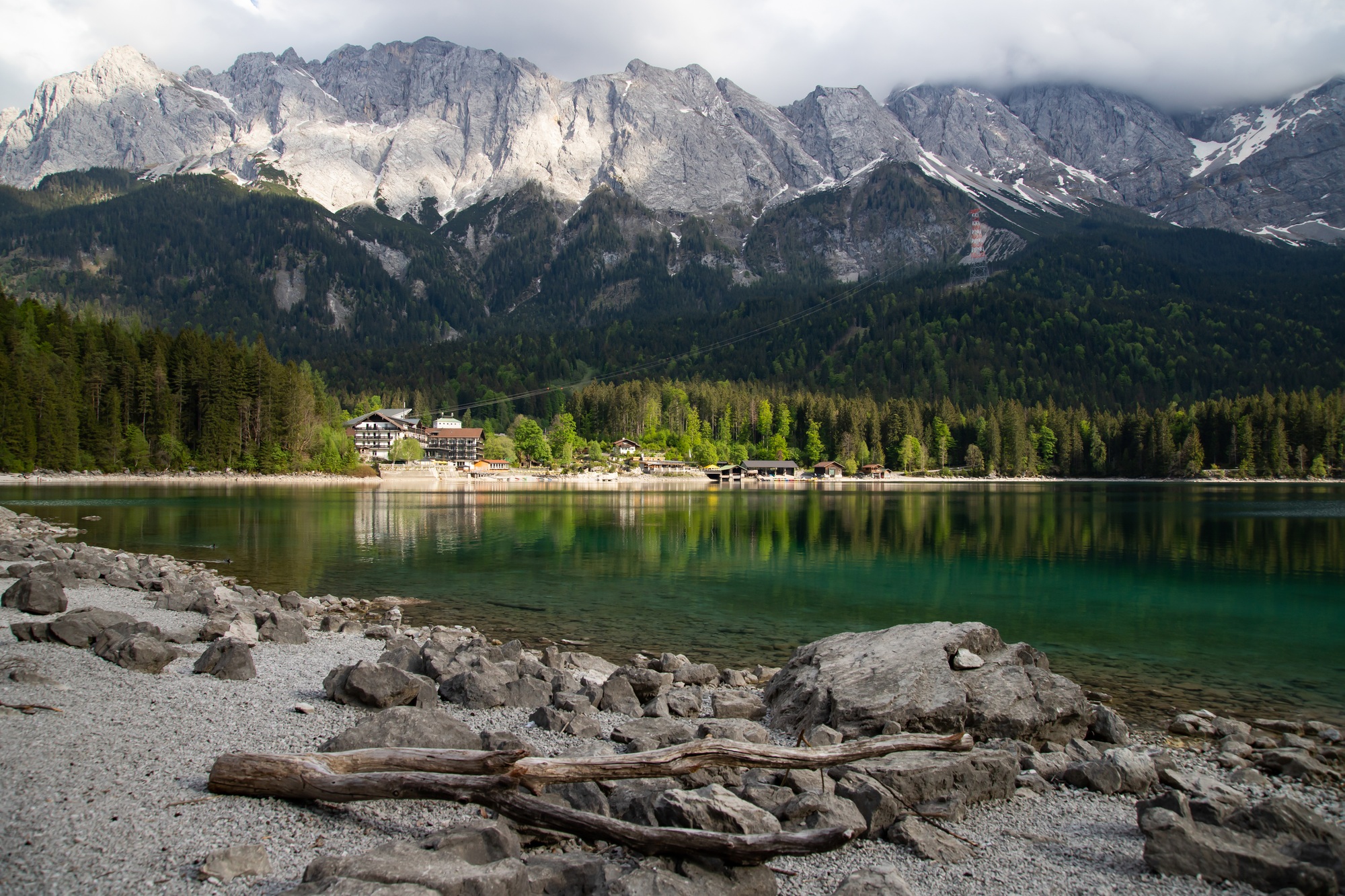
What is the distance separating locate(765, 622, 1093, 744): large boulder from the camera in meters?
11.7

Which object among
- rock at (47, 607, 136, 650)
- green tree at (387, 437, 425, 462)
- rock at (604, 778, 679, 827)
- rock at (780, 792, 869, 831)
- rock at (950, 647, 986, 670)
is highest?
green tree at (387, 437, 425, 462)

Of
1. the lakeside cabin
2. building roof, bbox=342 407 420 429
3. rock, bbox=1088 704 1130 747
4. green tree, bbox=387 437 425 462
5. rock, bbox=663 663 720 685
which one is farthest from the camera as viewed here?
the lakeside cabin

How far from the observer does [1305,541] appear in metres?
45.4

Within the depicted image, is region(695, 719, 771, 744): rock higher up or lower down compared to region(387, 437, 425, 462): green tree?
lower down

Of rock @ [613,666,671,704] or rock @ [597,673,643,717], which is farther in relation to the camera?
rock @ [613,666,671,704]

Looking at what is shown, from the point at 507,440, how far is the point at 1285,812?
16836 cm

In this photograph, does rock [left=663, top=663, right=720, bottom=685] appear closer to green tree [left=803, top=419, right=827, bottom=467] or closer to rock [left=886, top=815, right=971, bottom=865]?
rock [left=886, top=815, right=971, bottom=865]

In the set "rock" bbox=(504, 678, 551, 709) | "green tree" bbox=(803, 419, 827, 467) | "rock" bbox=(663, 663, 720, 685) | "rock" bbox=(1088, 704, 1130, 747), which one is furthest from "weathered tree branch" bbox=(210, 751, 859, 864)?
"green tree" bbox=(803, 419, 827, 467)

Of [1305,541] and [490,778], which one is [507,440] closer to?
[1305,541]

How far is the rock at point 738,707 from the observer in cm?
1320

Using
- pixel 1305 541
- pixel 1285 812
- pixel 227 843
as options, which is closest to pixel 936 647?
pixel 1285 812

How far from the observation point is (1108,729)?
12547mm

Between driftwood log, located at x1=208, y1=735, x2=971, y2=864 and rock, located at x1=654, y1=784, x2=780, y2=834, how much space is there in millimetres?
218

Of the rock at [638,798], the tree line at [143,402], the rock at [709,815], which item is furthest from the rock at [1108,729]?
the tree line at [143,402]
